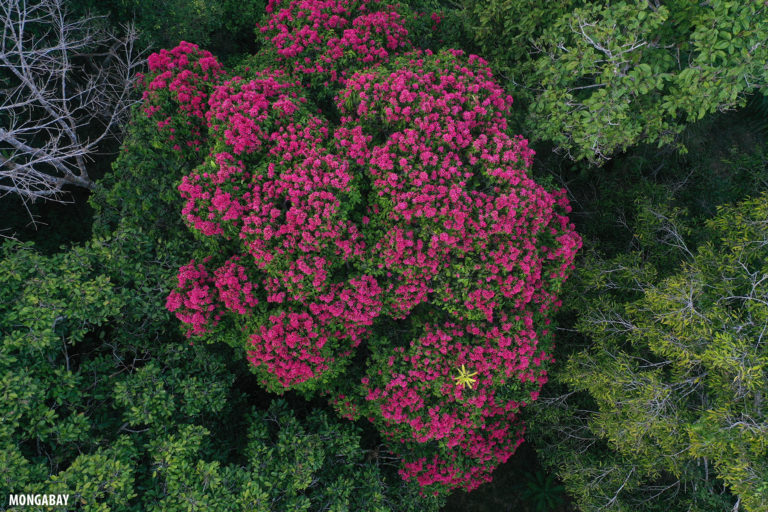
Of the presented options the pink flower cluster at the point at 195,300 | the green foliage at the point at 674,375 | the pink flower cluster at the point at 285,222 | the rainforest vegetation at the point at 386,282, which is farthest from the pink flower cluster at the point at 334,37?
the green foliage at the point at 674,375

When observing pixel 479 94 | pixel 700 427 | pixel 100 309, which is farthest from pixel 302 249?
pixel 700 427

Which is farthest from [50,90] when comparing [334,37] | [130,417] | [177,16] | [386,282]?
[386,282]

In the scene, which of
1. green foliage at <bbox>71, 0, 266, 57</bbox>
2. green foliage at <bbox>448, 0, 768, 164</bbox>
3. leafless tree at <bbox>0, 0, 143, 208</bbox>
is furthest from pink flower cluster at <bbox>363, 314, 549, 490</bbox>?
green foliage at <bbox>71, 0, 266, 57</bbox>

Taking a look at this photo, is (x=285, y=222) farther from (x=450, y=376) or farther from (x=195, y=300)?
(x=450, y=376)

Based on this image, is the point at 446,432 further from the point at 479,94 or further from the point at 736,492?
the point at 479,94

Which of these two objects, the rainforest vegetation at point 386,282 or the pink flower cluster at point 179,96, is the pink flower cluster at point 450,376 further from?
the pink flower cluster at point 179,96

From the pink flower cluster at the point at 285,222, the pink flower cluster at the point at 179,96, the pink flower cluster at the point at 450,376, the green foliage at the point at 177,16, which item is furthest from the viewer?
the green foliage at the point at 177,16

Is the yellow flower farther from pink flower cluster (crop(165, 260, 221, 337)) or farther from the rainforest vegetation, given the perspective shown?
pink flower cluster (crop(165, 260, 221, 337))
